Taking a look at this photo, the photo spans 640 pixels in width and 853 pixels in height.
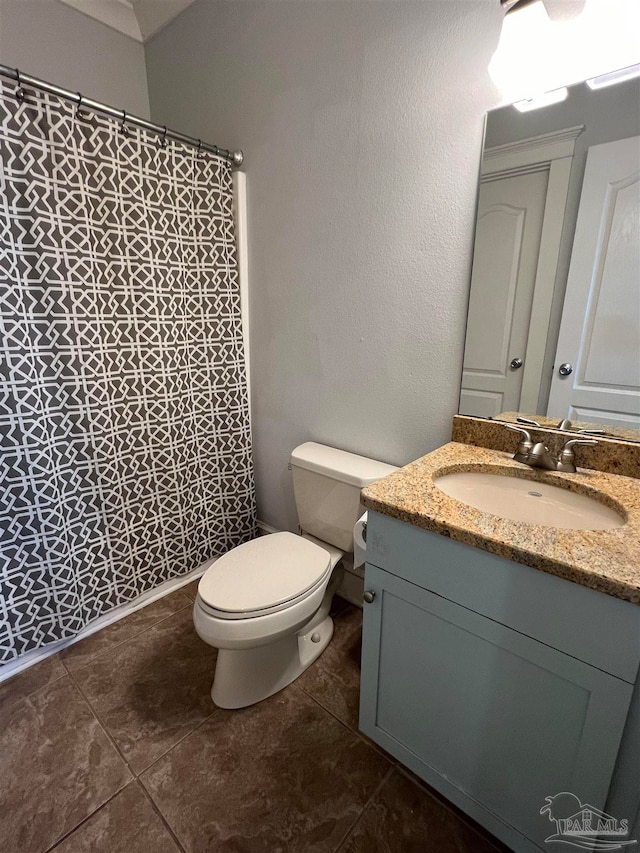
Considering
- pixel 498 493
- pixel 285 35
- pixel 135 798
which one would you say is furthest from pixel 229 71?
pixel 135 798

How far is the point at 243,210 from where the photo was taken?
176cm

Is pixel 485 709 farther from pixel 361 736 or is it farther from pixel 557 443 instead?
pixel 557 443

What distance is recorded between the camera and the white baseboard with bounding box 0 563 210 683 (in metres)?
1.47

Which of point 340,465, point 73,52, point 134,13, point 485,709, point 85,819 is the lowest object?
point 85,819

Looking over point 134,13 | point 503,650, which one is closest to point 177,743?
point 503,650

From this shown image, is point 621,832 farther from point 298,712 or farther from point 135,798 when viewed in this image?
point 135,798

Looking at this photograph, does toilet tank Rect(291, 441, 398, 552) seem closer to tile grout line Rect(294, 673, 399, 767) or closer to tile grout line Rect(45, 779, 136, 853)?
tile grout line Rect(294, 673, 399, 767)

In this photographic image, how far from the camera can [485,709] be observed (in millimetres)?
887

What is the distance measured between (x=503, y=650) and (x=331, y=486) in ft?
2.68

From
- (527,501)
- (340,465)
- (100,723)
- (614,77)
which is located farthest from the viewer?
(340,465)

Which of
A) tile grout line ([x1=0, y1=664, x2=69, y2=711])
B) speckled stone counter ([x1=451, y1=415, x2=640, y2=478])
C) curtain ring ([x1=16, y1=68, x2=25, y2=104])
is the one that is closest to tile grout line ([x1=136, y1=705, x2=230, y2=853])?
tile grout line ([x1=0, y1=664, x2=69, y2=711])

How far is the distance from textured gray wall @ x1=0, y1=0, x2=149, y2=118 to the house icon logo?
9.57 ft

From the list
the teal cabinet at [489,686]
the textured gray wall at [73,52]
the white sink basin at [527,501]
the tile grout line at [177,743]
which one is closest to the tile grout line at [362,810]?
the teal cabinet at [489,686]

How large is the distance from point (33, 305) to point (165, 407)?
560 millimetres
